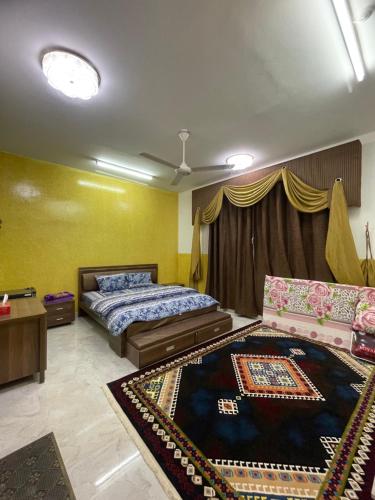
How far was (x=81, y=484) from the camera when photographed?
3.83 ft

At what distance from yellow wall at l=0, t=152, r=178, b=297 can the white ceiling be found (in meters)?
0.65

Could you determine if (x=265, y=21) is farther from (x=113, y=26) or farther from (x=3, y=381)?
(x=3, y=381)

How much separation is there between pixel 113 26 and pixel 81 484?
2904mm

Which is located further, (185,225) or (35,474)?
(185,225)

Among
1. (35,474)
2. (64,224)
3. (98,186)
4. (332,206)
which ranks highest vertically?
(98,186)

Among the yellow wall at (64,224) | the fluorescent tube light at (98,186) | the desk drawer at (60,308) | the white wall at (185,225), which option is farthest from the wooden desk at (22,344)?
the white wall at (185,225)

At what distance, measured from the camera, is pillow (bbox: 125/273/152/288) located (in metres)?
4.28

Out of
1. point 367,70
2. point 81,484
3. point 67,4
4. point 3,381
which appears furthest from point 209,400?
point 367,70

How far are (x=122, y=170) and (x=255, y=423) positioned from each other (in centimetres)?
412

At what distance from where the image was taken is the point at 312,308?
299cm

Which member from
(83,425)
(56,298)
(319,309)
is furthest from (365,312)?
(56,298)

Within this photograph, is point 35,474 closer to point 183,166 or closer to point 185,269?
point 183,166

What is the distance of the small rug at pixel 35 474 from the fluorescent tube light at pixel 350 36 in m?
3.28

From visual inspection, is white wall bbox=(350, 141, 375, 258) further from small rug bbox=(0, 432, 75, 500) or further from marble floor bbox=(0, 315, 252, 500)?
small rug bbox=(0, 432, 75, 500)
